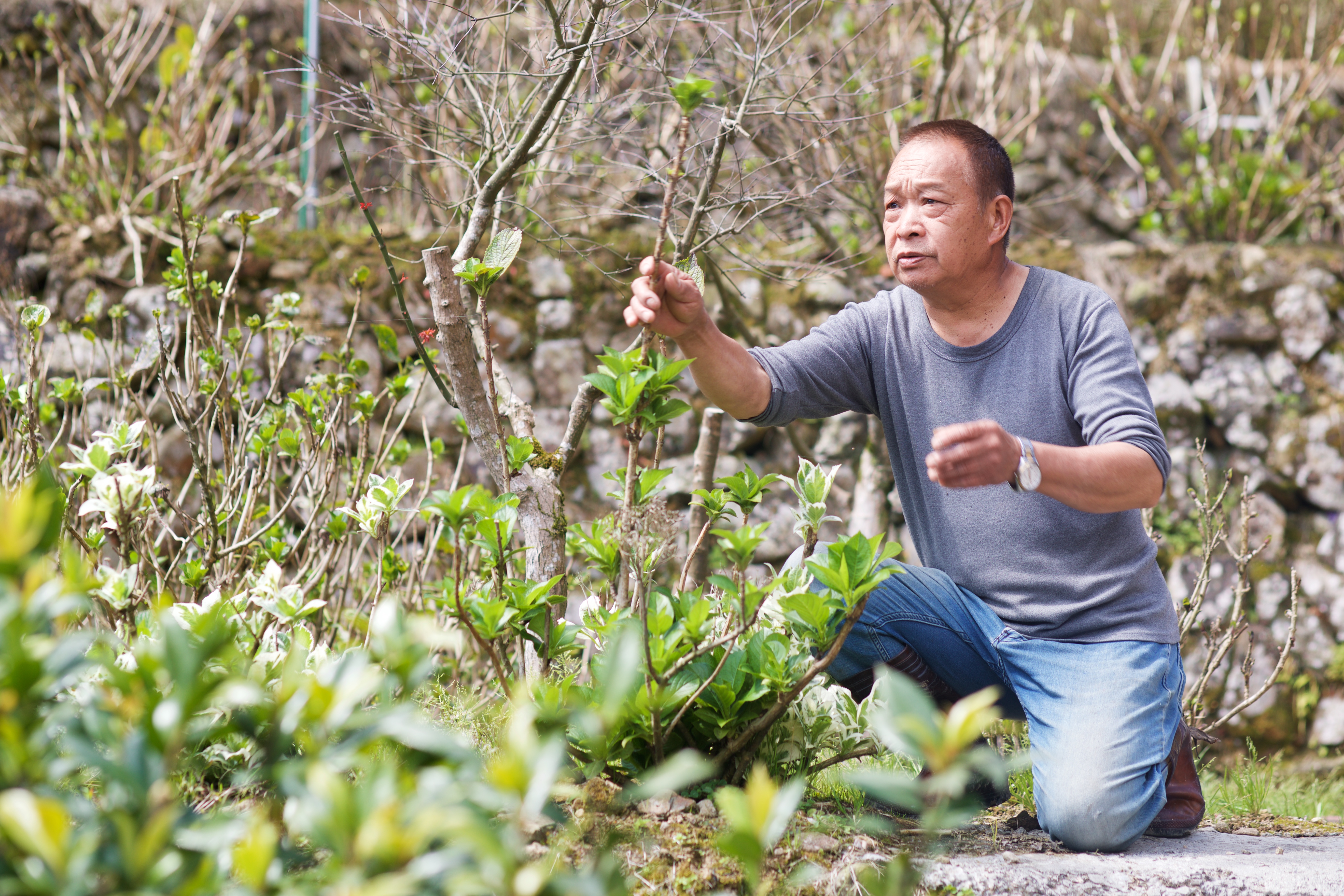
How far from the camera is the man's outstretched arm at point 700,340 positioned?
153 centimetres

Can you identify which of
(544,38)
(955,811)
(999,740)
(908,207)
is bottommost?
(999,740)

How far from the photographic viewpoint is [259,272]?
3.74 metres

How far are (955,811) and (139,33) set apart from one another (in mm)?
4951

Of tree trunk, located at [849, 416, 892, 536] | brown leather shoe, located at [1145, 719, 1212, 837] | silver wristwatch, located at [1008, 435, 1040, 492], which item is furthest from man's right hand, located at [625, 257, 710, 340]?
tree trunk, located at [849, 416, 892, 536]

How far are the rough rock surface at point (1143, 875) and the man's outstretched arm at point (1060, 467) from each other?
578 millimetres

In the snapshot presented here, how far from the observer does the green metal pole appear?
4.05 metres

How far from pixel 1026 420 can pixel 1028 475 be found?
47 centimetres

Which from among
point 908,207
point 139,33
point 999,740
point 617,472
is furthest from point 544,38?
point 139,33

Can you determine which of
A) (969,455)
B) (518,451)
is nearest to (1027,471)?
(969,455)

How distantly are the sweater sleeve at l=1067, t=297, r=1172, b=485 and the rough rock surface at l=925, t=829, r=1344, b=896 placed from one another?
64 centimetres

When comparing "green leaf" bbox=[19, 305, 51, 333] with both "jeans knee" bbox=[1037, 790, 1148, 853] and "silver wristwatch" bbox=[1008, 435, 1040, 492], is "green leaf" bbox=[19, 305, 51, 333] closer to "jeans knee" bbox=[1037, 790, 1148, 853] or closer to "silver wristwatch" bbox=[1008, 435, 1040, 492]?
"silver wristwatch" bbox=[1008, 435, 1040, 492]

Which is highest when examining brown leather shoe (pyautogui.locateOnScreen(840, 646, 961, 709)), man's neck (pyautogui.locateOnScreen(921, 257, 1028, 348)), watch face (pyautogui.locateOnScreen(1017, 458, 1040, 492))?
man's neck (pyautogui.locateOnScreen(921, 257, 1028, 348))

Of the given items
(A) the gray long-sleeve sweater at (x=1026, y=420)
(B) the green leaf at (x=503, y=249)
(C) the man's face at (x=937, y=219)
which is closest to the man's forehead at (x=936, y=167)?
(C) the man's face at (x=937, y=219)

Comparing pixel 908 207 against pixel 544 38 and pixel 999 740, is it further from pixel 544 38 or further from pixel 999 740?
pixel 999 740
